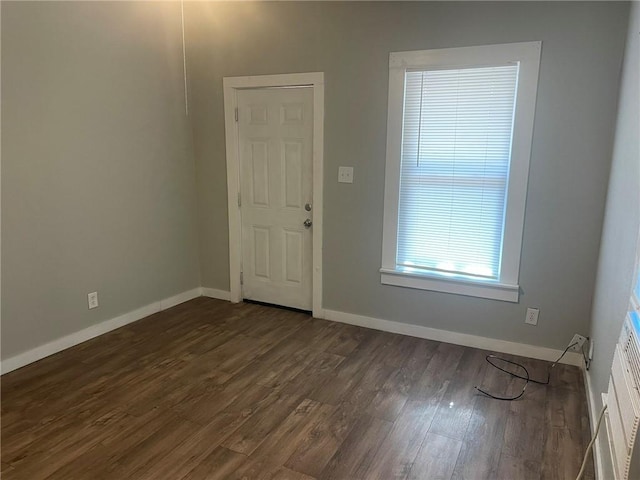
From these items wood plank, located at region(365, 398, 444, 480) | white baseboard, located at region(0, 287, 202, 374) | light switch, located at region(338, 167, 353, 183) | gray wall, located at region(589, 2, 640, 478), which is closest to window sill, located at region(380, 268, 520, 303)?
gray wall, located at region(589, 2, 640, 478)

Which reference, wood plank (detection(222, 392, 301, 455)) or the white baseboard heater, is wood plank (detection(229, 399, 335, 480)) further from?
the white baseboard heater

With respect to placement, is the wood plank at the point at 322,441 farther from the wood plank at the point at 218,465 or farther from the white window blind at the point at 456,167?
A: the white window blind at the point at 456,167

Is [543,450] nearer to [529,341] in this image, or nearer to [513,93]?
[529,341]

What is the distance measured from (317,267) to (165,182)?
1.53 meters

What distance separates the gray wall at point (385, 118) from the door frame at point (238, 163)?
63 millimetres

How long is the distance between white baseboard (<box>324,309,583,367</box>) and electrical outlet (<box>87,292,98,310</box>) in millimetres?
1818

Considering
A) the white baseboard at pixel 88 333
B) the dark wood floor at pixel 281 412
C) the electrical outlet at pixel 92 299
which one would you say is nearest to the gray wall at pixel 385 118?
the dark wood floor at pixel 281 412

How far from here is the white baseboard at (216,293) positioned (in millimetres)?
4273

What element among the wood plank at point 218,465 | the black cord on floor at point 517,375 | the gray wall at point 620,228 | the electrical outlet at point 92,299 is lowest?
the wood plank at point 218,465

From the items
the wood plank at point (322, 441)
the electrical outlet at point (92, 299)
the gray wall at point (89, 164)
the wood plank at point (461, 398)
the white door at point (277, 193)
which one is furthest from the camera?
the white door at point (277, 193)

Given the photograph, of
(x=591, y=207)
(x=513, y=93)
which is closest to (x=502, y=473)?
(x=591, y=207)

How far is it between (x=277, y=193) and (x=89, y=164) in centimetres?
147

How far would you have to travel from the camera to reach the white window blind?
2986 millimetres

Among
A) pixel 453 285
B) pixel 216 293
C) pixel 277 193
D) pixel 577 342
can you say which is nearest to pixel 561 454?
pixel 577 342
